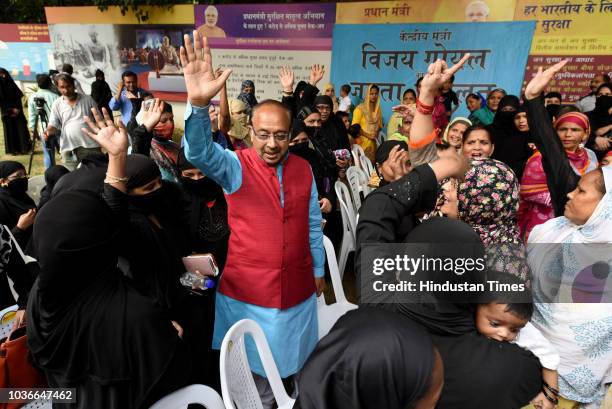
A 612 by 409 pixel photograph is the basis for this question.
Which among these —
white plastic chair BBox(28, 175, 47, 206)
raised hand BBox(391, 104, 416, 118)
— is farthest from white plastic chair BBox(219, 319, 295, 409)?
white plastic chair BBox(28, 175, 47, 206)

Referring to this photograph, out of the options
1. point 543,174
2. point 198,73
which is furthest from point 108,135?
point 543,174

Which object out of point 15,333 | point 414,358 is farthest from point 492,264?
point 15,333

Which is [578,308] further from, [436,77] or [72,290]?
[72,290]

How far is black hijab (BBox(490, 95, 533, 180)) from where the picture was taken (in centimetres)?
372

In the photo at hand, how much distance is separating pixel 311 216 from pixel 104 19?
34.5 feet

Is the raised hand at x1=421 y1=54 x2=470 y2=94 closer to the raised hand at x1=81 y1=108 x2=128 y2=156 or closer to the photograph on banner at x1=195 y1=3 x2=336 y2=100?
the raised hand at x1=81 y1=108 x2=128 y2=156

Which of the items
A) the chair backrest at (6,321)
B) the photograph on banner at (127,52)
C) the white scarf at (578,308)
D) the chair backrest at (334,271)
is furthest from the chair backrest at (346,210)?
the photograph on banner at (127,52)

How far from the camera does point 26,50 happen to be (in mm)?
12117

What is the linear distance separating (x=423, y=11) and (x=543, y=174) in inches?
216

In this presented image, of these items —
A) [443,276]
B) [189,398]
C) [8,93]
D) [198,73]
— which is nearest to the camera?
[443,276]

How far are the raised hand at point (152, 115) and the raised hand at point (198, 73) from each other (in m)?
1.03

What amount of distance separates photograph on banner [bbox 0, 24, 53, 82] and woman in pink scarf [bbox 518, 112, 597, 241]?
13.7 metres

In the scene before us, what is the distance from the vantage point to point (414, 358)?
0.84m

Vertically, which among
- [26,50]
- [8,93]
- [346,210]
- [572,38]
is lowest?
[346,210]
